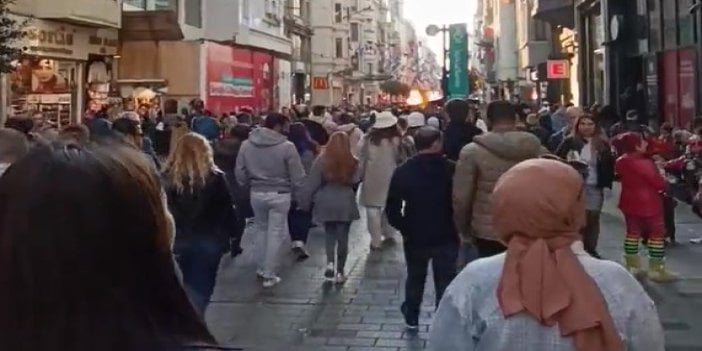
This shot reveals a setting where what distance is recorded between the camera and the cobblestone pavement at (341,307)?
8.28 metres

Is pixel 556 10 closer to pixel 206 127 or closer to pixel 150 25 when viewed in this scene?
pixel 150 25

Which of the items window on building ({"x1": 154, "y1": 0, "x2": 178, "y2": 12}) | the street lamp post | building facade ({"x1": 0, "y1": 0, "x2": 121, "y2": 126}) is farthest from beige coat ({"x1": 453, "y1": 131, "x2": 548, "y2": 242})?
the street lamp post

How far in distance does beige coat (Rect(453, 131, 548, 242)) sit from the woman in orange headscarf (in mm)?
4273

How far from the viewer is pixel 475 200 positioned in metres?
7.71

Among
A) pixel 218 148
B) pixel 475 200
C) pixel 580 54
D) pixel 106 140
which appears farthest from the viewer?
pixel 580 54

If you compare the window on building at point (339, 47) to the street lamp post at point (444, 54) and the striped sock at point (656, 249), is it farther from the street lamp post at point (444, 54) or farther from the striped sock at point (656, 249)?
the striped sock at point (656, 249)

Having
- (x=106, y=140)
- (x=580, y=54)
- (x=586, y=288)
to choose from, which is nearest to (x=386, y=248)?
(x=586, y=288)

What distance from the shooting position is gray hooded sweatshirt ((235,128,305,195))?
35.9 ft

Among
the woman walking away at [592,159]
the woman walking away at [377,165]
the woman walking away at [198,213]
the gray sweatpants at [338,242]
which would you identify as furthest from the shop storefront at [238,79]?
the woman walking away at [198,213]

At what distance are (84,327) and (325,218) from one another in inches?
363

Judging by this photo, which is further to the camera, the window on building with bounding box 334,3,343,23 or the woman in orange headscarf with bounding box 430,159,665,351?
the window on building with bounding box 334,3,343,23

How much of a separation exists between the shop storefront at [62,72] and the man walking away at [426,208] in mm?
15778

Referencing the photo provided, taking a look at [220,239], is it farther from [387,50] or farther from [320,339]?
[387,50]

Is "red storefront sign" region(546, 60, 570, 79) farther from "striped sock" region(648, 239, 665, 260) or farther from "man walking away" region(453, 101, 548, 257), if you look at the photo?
"man walking away" region(453, 101, 548, 257)
